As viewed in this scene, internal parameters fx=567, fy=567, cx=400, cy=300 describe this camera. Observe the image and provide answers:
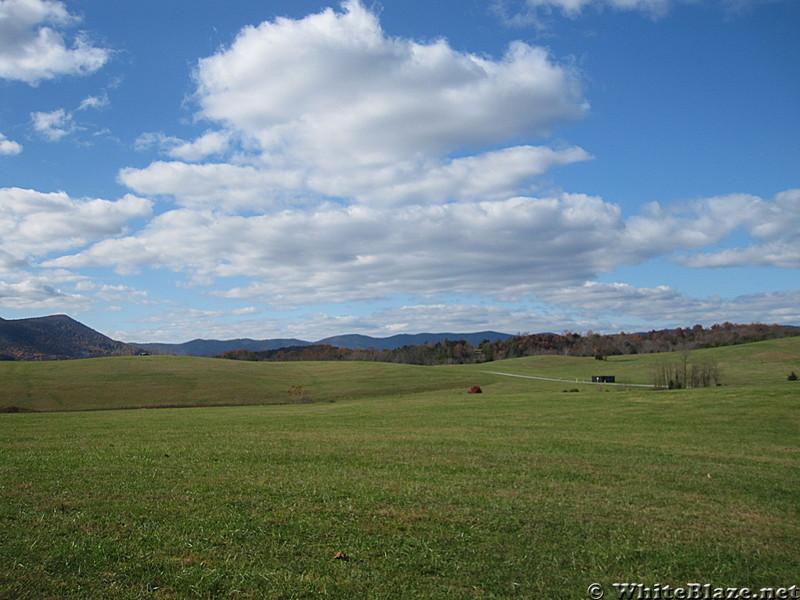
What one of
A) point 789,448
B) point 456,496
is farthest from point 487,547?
point 789,448

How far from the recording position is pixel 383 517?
Result: 8.95m

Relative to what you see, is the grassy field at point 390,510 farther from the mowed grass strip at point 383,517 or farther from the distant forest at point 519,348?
the distant forest at point 519,348

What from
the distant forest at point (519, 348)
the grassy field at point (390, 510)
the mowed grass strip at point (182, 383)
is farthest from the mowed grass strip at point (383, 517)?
the distant forest at point (519, 348)

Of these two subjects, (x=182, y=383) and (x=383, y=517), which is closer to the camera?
(x=383, y=517)

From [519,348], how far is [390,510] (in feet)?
543

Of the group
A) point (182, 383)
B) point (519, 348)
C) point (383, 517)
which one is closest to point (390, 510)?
point (383, 517)

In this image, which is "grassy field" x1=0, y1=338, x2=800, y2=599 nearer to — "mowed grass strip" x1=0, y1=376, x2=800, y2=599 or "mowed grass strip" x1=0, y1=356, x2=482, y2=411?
"mowed grass strip" x1=0, y1=376, x2=800, y2=599

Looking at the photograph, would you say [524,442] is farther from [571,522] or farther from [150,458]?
[150,458]

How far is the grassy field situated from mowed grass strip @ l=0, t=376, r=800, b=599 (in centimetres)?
4

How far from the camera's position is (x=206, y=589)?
6.15m

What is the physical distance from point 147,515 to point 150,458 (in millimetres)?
5914

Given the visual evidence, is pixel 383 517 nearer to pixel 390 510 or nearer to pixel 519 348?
pixel 390 510

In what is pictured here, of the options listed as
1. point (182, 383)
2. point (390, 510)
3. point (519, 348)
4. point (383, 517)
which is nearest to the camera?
point (383, 517)

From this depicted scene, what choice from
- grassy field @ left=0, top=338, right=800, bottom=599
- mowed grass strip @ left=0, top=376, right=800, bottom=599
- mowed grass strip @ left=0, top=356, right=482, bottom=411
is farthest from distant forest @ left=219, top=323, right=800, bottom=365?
mowed grass strip @ left=0, top=376, right=800, bottom=599
